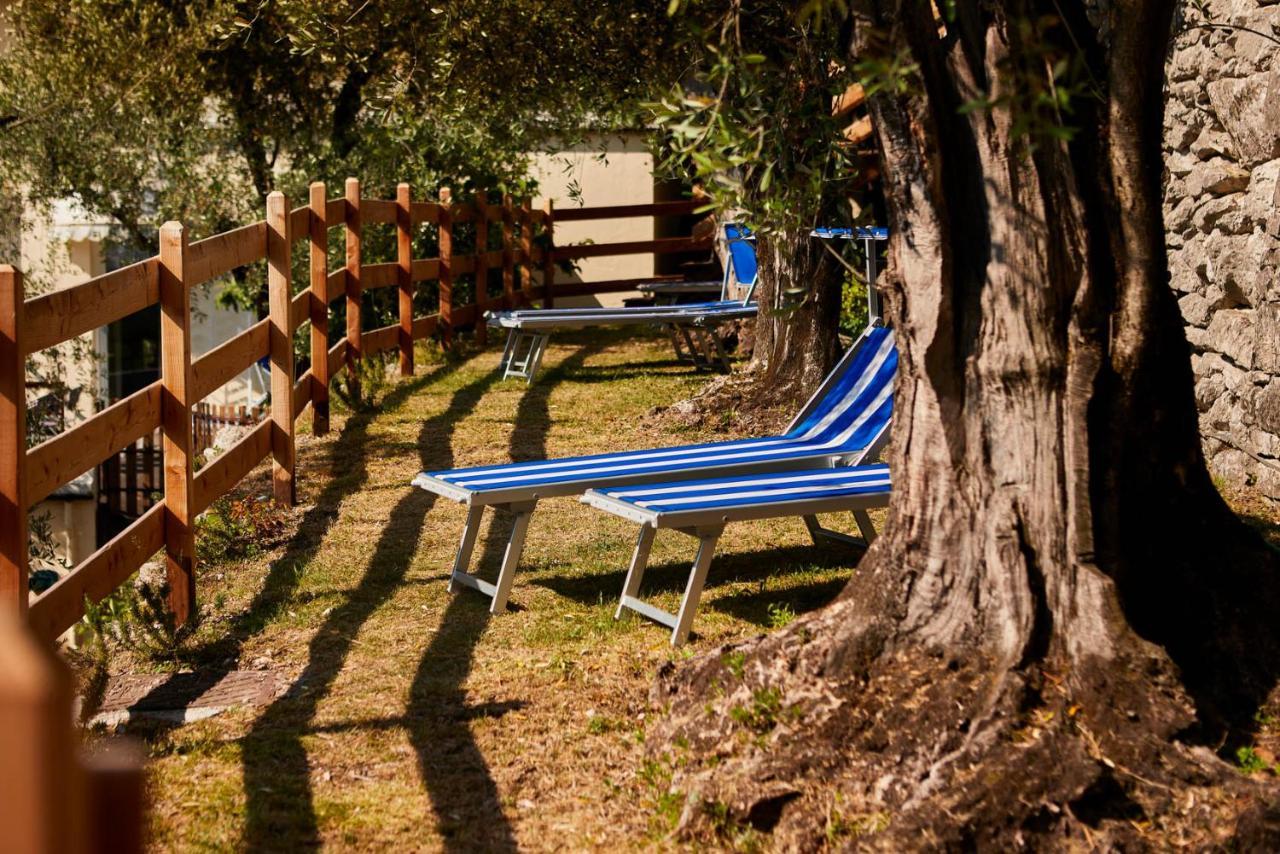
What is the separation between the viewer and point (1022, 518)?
3814mm

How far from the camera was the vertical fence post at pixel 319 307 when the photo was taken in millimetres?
8977

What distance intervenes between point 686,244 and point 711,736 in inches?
581

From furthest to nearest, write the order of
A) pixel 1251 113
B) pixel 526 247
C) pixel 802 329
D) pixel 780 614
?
1. pixel 526 247
2. pixel 802 329
3. pixel 1251 113
4. pixel 780 614

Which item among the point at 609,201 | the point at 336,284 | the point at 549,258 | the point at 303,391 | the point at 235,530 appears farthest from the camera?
the point at 609,201

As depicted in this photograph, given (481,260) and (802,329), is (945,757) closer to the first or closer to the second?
(802,329)

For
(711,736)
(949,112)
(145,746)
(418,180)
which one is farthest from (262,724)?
(418,180)

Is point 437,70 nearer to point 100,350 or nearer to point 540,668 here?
point 540,668

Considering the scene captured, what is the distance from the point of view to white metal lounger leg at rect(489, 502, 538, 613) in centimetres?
562

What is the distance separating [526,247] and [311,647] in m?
11.3

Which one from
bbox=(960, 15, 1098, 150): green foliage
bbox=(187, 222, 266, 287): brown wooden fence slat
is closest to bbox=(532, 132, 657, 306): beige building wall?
bbox=(187, 222, 266, 287): brown wooden fence slat

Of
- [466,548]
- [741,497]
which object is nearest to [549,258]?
[466,548]

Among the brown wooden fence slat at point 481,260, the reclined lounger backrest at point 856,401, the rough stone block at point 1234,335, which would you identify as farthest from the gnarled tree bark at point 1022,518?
the brown wooden fence slat at point 481,260

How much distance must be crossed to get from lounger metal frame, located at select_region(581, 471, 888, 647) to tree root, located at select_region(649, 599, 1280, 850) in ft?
3.20

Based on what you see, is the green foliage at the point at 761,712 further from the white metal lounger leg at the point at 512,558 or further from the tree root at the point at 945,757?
the white metal lounger leg at the point at 512,558
